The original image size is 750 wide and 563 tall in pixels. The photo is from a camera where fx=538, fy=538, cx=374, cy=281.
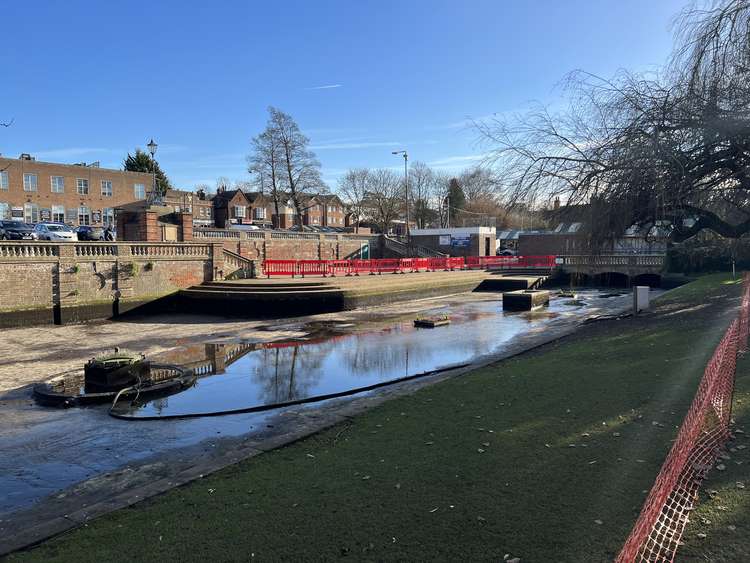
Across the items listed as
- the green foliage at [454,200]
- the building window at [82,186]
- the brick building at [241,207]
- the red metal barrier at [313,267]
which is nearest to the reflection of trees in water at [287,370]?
the red metal barrier at [313,267]

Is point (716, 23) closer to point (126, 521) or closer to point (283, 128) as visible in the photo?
point (126, 521)

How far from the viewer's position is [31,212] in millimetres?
58688

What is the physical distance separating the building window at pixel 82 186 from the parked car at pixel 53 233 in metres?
26.1

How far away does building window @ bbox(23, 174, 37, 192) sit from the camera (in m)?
58.2

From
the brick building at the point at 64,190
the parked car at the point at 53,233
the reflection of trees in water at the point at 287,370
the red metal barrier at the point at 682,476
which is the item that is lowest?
the reflection of trees in water at the point at 287,370

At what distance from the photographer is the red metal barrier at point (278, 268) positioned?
32969 millimetres

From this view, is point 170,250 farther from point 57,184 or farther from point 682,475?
point 57,184

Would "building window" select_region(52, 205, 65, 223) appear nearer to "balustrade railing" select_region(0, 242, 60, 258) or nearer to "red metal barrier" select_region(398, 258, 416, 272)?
"red metal barrier" select_region(398, 258, 416, 272)

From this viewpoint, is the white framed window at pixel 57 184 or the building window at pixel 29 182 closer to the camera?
the building window at pixel 29 182

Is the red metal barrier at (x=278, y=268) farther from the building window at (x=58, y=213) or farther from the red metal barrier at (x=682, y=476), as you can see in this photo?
the building window at (x=58, y=213)

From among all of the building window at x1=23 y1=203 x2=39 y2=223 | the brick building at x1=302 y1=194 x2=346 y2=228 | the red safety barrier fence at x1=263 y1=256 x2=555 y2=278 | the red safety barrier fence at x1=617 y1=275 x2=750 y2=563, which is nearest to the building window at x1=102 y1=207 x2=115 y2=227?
the building window at x1=23 y1=203 x2=39 y2=223

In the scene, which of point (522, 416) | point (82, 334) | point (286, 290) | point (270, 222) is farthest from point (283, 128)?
point (522, 416)

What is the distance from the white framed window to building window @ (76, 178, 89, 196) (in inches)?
63.1

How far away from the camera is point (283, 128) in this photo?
2418 inches
